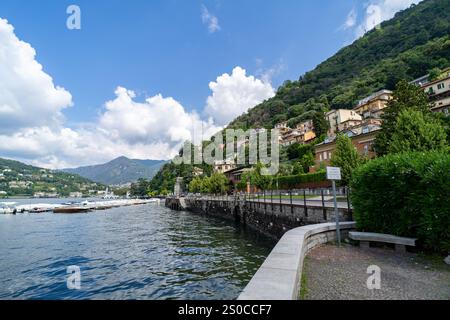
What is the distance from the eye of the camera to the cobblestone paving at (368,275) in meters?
3.96

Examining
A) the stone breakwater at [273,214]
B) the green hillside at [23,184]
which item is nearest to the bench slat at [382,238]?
the stone breakwater at [273,214]

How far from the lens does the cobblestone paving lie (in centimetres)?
396

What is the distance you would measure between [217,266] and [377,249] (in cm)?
702

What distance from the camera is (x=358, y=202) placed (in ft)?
27.2

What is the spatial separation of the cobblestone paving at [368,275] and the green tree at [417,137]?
9.25m

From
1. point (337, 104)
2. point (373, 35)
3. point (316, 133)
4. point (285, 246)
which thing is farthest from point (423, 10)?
point (285, 246)

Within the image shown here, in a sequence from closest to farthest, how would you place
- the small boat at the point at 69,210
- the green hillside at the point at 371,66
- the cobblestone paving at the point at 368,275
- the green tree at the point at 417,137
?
the cobblestone paving at the point at 368,275 < the green tree at the point at 417,137 < the small boat at the point at 69,210 < the green hillside at the point at 371,66

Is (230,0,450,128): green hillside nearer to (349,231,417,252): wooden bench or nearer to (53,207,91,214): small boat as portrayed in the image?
(53,207,91,214): small boat

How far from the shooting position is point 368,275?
4867 millimetres

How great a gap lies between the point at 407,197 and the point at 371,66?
5120 inches

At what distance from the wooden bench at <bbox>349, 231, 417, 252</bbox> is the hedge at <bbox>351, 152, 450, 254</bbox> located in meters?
0.31

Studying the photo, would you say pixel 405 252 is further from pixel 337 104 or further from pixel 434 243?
pixel 337 104

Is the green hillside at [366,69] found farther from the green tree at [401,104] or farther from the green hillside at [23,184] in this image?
the green hillside at [23,184]

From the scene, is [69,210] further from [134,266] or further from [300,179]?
[134,266]
